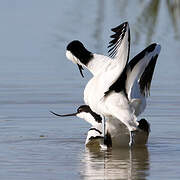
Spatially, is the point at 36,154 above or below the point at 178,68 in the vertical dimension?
below

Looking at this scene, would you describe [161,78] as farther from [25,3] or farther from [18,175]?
[25,3]

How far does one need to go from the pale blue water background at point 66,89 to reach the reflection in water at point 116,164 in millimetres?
11

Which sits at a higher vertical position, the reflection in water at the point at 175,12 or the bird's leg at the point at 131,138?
the reflection in water at the point at 175,12

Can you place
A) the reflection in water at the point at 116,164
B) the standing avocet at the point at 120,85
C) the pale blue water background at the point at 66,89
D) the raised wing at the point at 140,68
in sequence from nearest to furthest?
the reflection in water at the point at 116,164
the pale blue water background at the point at 66,89
the standing avocet at the point at 120,85
the raised wing at the point at 140,68

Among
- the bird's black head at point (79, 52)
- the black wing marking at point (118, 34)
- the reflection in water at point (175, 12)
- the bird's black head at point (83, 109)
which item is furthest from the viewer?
the reflection in water at point (175, 12)

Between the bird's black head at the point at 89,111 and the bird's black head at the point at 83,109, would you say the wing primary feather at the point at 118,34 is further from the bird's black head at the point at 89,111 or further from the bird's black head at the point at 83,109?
the bird's black head at the point at 83,109

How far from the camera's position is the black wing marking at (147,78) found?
11.5m

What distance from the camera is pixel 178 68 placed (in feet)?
52.6

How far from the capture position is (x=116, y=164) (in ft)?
35.3

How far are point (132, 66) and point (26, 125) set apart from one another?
2.26m

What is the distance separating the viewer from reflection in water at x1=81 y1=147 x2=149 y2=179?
32.8 ft

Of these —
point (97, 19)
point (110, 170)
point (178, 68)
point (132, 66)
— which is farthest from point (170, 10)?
point (110, 170)

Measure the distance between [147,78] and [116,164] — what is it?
141cm

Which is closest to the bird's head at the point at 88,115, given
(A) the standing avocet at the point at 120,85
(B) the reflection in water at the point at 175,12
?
(A) the standing avocet at the point at 120,85
